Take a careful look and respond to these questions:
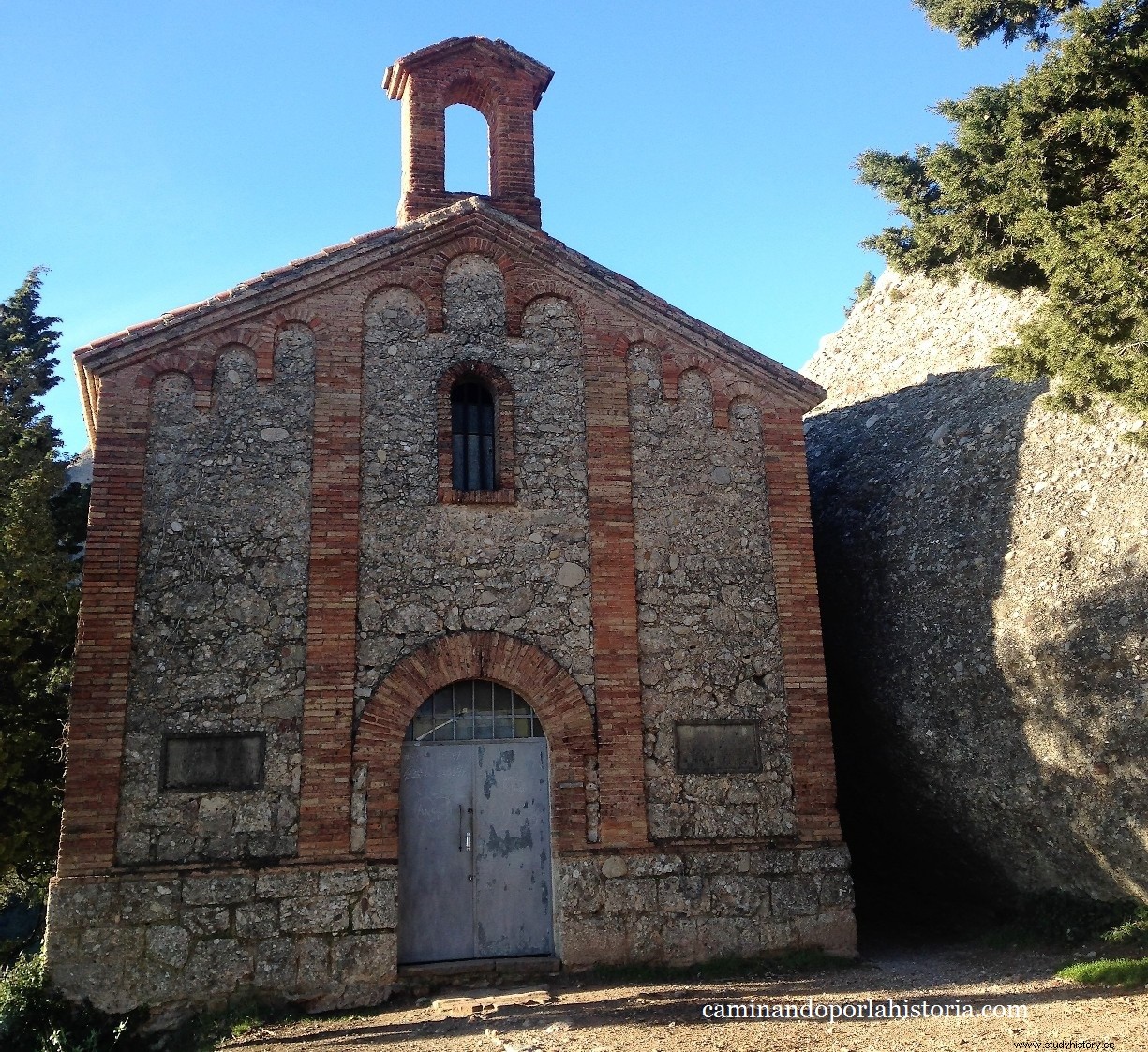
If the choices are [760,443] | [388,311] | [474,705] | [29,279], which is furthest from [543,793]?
[29,279]

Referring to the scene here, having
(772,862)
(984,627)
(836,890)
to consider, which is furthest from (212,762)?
(984,627)

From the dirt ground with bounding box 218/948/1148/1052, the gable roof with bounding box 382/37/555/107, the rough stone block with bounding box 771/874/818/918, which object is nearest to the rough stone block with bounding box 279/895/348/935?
the dirt ground with bounding box 218/948/1148/1052

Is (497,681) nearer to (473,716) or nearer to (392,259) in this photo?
(473,716)

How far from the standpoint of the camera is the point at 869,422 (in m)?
13.6

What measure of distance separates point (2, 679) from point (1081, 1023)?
1081cm

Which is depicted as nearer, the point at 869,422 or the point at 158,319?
the point at 158,319

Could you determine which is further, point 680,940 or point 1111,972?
point 680,940

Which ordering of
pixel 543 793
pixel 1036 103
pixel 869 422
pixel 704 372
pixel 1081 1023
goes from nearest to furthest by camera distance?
pixel 1081 1023
pixel 1036 103
pixel 543 793
pixel 704 372
pixel 869 422

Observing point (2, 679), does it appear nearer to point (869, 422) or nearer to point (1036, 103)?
point (869, 422)

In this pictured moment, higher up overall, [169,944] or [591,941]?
[169,944]

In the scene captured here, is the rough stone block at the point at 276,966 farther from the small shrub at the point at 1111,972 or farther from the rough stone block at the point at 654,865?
the small shrub at the point at 1111,972

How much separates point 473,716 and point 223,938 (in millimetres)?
2978

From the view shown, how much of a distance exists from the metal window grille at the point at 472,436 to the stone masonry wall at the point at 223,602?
60.7 inches

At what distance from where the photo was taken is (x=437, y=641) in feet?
32.8
